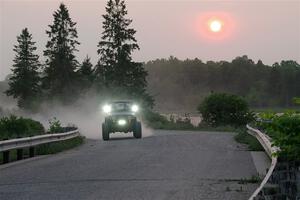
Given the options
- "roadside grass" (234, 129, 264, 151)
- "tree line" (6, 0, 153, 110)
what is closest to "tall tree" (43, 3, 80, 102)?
"tree line" (6, 0, 153, 110)

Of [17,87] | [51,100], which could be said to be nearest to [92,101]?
[51,100]

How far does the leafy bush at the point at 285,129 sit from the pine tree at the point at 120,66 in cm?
6789

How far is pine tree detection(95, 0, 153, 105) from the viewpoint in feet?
258

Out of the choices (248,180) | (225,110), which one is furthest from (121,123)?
(225,110)

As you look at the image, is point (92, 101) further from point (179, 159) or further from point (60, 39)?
point (179, 159)

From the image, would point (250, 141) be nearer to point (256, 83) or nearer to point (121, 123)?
point (121, 123)

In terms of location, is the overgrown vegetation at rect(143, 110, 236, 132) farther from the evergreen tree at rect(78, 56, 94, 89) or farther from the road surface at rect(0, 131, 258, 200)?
the road surface at rect(0, 131, 258, 200)

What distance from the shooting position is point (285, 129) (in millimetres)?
9867

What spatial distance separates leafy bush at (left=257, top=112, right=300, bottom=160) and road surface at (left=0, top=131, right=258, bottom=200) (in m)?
1.17

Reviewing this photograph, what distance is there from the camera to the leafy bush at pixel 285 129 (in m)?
9.82

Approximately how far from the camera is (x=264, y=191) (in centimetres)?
844

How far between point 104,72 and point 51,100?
9998 millimetres

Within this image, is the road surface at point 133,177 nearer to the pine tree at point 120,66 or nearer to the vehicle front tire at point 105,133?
the vehicle front tire at point 105,133

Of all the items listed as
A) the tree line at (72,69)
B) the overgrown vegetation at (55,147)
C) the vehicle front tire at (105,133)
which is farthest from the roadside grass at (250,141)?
the tree line at (72,69)
